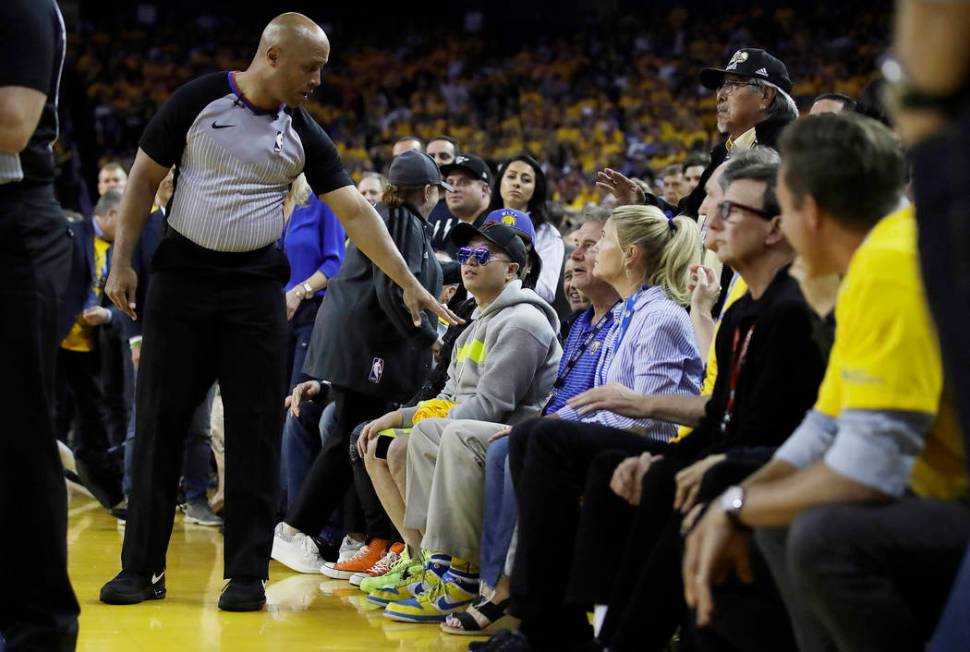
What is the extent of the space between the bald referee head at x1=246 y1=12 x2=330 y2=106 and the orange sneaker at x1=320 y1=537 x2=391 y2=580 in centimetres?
184

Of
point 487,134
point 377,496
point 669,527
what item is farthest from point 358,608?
point 487,134

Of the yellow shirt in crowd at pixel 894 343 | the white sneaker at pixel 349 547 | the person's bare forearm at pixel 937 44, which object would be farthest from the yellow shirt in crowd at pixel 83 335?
the person's bare forearm at pixel 937 44

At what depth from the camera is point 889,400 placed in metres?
1.90

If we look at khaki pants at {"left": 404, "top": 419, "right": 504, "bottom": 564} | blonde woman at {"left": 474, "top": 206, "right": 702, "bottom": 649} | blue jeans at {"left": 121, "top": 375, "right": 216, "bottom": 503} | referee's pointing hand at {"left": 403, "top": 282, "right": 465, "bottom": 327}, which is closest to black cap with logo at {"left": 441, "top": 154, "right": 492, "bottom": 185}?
blue jeans at {"left": 121, "top": 375, "right": 216, "bottom": 503}

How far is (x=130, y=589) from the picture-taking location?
159 inches

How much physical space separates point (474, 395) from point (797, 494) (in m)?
2.29

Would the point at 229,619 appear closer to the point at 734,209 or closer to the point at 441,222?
the point at 734,209

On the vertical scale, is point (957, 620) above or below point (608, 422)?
above

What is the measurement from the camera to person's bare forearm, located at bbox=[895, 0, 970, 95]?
1.31 m

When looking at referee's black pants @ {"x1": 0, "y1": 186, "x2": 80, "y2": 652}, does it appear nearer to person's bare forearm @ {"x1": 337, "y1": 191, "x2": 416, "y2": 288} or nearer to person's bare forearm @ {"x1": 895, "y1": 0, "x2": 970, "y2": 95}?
person's bare forearm @ {"x1": 337, "y1": 191, "x2": 416, "y2": 288}

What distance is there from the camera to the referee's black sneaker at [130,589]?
13.2 ft

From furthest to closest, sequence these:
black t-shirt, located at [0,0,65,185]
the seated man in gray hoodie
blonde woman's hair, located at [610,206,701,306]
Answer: the seated man in gray hoodie → blonde woman's hair, located at [610,206,701,306] → black t-shirt, located at [0,0,65,185]

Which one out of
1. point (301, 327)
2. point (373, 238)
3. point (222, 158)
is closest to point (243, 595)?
point (373, 238)

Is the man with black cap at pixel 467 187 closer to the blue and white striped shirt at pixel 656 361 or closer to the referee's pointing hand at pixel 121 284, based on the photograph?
the referee's pointing hand at pixel 121 284
